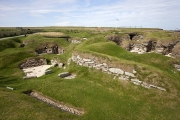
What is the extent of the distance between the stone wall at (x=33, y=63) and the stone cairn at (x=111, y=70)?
11637 millimetres

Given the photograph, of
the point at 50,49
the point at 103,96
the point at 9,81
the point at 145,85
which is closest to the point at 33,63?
the point at 9,81

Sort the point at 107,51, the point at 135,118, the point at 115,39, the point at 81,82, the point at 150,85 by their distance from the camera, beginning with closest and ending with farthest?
1. the point at 135,118
2. the point at 150,85
3. the point at 81,82
4. the point at 107,51
5. the point at 115,39

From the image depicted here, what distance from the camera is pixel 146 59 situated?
722 inches

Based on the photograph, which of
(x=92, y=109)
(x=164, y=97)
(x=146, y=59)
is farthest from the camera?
(x=146, y=59)

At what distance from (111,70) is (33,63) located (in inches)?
725

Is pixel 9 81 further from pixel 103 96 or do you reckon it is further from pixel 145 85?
pixel 145 85

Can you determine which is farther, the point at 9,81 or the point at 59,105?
the point at 9,81

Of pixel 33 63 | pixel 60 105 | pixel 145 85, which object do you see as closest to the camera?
pixel 60 105

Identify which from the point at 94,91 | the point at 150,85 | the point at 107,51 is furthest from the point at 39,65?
the point at 150,85

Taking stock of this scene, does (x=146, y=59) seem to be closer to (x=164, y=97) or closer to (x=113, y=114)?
(x=164, y=97)

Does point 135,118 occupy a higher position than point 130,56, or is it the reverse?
point 130,56

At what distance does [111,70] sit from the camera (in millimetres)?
16094

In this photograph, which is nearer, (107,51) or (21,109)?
(21,109)

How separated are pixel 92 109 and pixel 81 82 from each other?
470 cm
